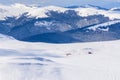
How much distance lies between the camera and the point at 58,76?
67.8m

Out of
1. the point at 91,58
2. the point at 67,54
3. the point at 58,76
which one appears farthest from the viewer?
the point at 67,54

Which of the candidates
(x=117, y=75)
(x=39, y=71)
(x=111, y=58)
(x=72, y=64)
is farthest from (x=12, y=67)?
(x=111, y=58)

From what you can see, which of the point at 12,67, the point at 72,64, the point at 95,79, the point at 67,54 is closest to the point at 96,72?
the point at 95,79

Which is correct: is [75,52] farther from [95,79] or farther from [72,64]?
[95,79]

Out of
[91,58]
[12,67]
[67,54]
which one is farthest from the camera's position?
[67,54]

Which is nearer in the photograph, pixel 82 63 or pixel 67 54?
pixel 82 63

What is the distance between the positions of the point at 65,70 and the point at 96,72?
5019 millimetres

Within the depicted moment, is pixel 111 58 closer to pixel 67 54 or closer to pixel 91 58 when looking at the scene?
pixel 91 58

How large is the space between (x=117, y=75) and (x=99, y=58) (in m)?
17.4

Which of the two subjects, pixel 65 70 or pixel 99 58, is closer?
pixel 65 70

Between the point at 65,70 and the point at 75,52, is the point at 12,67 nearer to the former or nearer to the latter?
the point at 65,70

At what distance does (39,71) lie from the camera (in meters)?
69.6

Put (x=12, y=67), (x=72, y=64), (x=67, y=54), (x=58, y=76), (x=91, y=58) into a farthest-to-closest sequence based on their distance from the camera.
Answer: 1. (x=67, y=54)
2. (x=91, y=58)
3. (x=72, y=64)
4. (x=12, y=67)
5. (x=58, y=76)

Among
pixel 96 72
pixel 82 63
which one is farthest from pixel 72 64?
pixel 96 72
